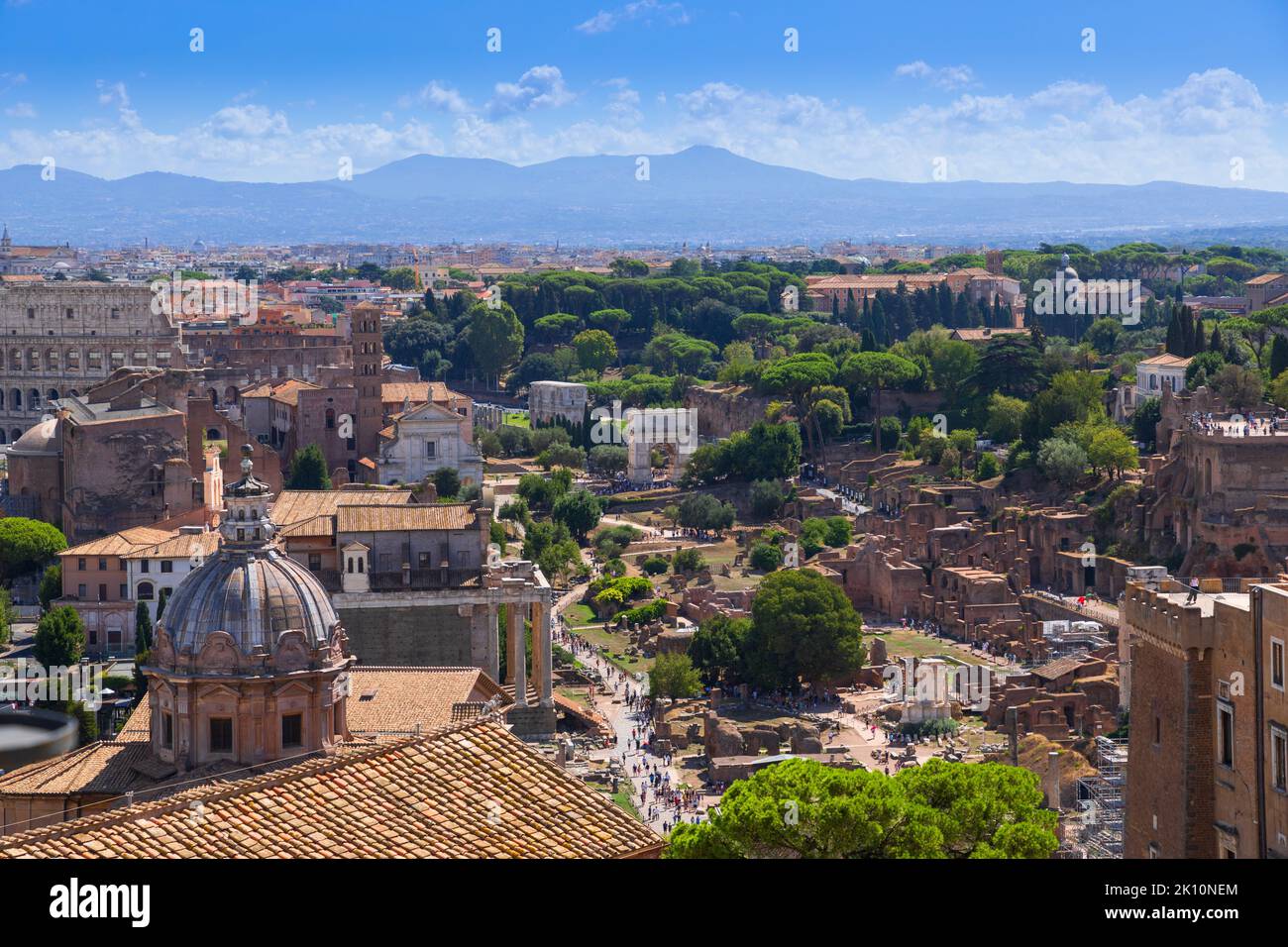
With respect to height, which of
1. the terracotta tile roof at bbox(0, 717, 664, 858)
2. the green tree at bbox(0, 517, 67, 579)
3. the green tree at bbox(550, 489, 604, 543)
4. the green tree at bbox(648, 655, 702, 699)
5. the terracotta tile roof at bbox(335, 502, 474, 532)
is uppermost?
the terracotta tile roof at bbox(0, 717, 664, 858)

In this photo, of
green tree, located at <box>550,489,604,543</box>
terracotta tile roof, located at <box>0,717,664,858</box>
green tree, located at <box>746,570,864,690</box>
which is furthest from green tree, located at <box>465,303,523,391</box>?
terracotta tile roof, located at <box>0,717,664,858</box>

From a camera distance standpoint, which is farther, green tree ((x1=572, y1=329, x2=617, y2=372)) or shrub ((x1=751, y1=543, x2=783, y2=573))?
green tree ((x1=572, y1=329, x2=617, y2=372))

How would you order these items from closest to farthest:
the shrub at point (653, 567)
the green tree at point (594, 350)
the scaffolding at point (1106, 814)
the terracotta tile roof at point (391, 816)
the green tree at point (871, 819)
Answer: the terracotta tile roof at point (391, 816), the green tree at point (871, 819), the scaffolding at point (1106, 814), the shrub at point (653, 567), the green tree at point (594, 350)

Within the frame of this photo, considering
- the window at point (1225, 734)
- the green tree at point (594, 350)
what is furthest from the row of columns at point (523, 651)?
the green tree at point (594, 350)

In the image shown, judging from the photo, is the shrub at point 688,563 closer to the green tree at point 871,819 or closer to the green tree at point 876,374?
the green tree at point 876,374

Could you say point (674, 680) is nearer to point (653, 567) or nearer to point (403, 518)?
point (403, 518)

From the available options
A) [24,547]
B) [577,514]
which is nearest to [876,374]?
[577,514]

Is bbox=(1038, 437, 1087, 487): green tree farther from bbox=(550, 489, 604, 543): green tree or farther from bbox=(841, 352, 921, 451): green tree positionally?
bbox=(841, 352, 921, 451): green tree
